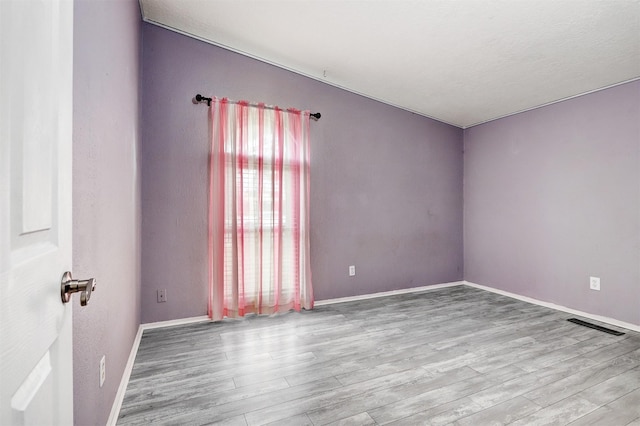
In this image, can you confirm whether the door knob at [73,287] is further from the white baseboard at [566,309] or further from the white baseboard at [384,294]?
the white baseboard at [566,309]

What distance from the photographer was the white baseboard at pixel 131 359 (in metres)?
1.62

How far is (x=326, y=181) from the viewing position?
360 cm

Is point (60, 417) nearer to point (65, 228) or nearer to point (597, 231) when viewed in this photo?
point (65, 228)

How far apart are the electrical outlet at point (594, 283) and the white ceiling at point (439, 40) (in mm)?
1960

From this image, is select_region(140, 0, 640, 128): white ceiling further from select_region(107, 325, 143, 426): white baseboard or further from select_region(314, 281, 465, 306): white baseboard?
select_region(107, 325, 143, 426): white baseboard

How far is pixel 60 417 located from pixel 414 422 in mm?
1566

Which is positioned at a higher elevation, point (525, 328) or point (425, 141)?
point (425, 141)

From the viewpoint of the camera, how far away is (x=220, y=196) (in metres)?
3.00

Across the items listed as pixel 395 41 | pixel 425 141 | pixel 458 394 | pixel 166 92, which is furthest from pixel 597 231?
pixel 166 92

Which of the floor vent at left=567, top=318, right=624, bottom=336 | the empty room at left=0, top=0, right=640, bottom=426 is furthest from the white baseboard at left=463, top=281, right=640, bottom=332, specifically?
the floor vent at left=567, top=318, right=624, bottom=336

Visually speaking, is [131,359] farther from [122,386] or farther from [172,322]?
[172,322]

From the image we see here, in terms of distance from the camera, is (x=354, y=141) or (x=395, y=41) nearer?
(x=395, y=41)

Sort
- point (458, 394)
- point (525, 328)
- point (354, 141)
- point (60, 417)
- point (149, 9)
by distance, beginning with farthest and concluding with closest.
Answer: point (354, 141), point (525, 328), point (149, 9), point (458, 394), point (60, 417)

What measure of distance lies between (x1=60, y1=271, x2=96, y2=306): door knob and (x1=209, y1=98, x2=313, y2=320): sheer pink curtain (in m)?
2.32
